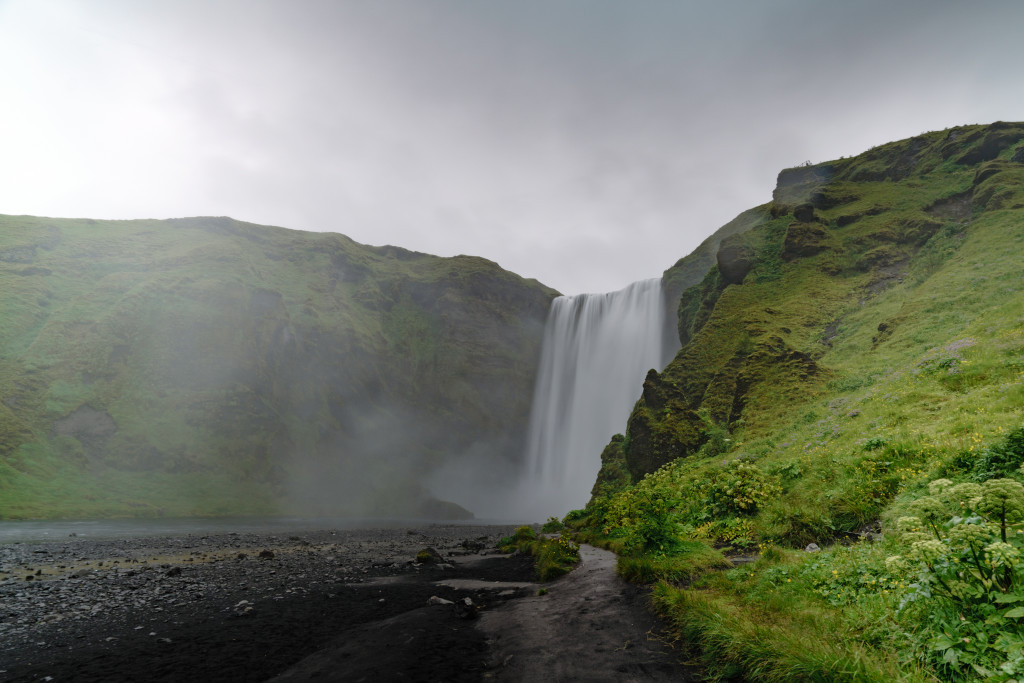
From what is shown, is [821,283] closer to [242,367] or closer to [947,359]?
[947,359]

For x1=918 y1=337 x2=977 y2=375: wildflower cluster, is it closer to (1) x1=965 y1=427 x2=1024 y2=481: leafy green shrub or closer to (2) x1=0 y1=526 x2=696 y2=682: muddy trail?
(1) x1=965 y1=427 x2=1024 y2=481: leafy green shrub

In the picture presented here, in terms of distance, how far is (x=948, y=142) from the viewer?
142 feet

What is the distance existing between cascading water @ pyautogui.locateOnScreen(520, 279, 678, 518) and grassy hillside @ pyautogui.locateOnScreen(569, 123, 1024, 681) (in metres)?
29.8

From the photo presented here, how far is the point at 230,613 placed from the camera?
10.8 meters

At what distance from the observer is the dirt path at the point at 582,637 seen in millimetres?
6320

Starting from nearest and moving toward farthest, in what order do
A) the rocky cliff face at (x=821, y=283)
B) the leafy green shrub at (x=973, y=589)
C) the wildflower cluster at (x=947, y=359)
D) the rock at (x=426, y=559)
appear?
1. the leafy green shrub at (x=973, y=589)
2. the wildflower cluster at (x=947, y=359)
3. the rock at (x=426, y=559)
4. the rocky cliff face at (x=821, y=283)

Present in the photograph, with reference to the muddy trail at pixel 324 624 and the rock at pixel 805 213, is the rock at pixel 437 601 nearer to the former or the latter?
the muddy trail at pixel 324 624

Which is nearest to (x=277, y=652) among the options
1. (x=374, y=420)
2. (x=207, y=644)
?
(x=207, y=644)

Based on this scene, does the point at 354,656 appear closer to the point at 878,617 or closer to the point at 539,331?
the point at 878,617

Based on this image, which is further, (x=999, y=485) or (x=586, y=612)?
(x=586, y=612)

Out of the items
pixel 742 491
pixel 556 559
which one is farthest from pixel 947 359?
pixel 556 559

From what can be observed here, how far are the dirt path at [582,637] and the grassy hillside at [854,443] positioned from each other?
2.11 feet

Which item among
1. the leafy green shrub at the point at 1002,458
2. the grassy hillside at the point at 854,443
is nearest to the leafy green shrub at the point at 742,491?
the grassy hillside at the point at 854,443

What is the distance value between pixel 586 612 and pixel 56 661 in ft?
31.4
